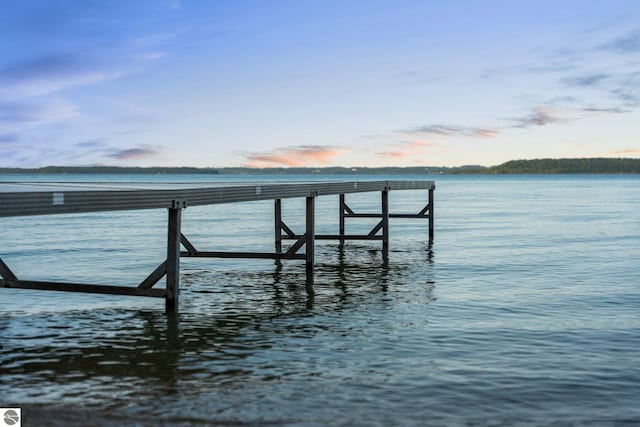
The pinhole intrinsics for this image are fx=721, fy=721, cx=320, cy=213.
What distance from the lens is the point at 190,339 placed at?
36.6 ft

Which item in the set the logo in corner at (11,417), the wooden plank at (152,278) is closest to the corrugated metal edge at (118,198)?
the wooden plank at (152,278)

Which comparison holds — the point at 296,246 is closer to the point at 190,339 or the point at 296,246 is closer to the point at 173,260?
the point at 173,260

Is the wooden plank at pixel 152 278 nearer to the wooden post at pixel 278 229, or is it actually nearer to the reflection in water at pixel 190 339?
the reflection in water at pixel 190 339

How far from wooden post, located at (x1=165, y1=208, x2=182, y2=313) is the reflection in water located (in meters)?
0.33

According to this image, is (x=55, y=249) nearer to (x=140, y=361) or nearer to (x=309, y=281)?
(x=309, y=281)

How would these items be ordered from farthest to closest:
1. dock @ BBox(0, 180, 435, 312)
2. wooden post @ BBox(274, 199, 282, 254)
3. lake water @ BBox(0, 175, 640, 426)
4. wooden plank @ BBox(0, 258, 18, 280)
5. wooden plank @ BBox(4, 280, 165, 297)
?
wooden post @ BBox(274, 199, 282, 254) < wooden plank @ BBox(0, 258, 18, 280) < wooden plank @ BBox(4, 280, 165, 297) < dock @ BBox(0, 180, 435, 312) < lake water @ BBox(0, 175, 640, 426)

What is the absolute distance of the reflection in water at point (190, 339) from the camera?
8.59m

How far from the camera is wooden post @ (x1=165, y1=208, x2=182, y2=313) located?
41.7ft

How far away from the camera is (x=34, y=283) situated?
41.9 ft

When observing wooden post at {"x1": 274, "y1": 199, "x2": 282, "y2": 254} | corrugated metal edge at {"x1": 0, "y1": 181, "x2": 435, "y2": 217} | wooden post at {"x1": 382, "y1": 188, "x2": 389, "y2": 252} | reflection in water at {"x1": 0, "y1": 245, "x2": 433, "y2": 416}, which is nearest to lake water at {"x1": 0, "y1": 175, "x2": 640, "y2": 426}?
reflection in water at {"x1": 0, "y1": 245, "x2": 433, "y2": 416}

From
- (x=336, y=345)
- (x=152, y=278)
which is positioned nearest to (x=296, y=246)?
(x=152, y=278)

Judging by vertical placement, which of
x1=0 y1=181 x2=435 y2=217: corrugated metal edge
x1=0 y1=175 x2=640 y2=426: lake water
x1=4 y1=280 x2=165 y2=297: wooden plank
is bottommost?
x1=0 y1=175 x2=640 y2=426: lake water

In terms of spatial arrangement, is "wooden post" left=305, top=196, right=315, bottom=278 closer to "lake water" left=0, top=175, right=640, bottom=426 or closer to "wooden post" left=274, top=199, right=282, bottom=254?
"lake water" left=0, top=175, right=640, bottom=426

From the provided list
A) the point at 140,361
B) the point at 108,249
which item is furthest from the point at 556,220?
the point at 140,361
